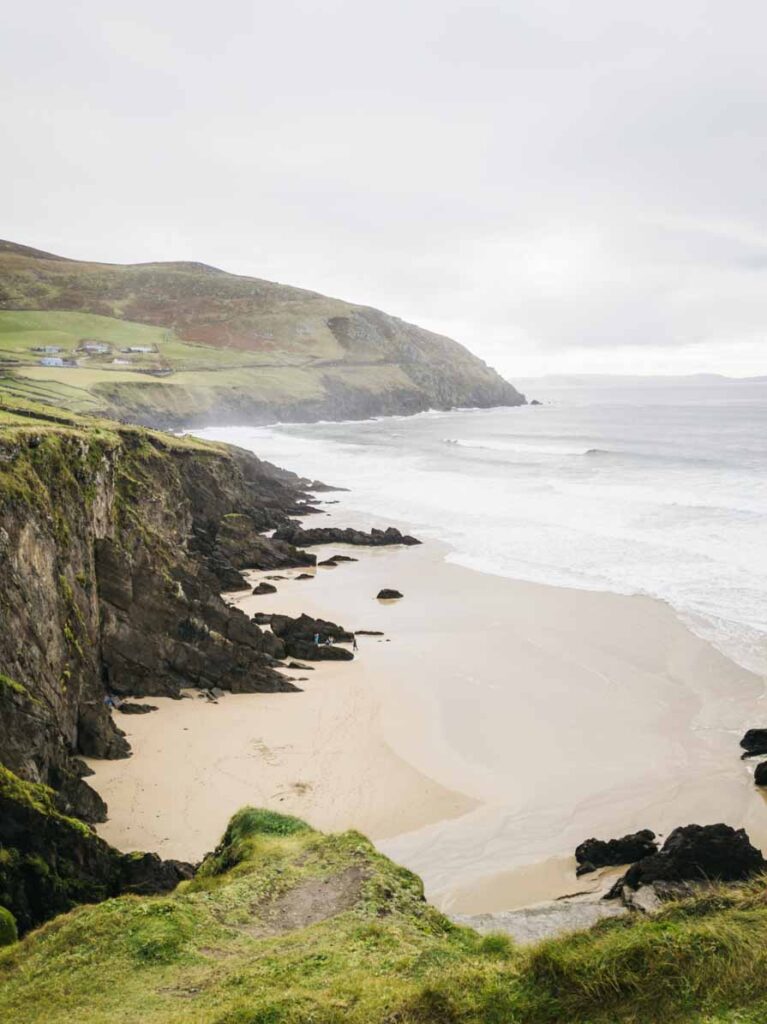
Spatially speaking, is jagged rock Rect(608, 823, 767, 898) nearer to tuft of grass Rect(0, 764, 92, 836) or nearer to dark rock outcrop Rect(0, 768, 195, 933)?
dark rock outcrop Rect(0, 768, 195, 933)

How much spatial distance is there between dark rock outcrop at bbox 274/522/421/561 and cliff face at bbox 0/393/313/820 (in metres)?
8.68

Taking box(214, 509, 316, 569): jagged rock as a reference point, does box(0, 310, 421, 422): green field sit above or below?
above

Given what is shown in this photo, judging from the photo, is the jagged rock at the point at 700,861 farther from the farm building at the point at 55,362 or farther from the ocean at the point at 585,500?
the farm building at the point at 55,362

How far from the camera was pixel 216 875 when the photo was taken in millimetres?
11570

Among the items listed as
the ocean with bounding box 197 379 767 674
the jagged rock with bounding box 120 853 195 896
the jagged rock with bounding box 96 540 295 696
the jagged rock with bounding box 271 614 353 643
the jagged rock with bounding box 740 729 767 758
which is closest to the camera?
the jagged rock with bounding box 120 853 195 896

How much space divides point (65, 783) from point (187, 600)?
8.81 meters

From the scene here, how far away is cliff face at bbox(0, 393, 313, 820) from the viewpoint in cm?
1485

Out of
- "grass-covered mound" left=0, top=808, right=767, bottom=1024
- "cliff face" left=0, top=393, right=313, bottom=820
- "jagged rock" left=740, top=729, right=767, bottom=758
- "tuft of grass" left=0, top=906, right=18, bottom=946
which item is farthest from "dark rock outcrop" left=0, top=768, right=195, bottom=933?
"jagged rock" left=740, top=729, right=767, bottom=758

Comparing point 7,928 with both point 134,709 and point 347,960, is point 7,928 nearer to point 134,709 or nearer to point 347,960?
point 347,960

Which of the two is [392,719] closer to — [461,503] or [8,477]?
[8,477]

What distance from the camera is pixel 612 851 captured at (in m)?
14.1

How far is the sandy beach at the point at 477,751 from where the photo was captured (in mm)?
15133

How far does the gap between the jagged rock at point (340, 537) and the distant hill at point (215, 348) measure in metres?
46.4

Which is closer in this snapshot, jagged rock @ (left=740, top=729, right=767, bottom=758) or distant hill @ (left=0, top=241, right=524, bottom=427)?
jagged rock @ (left=740, top=729, right=767, bottom=758)
